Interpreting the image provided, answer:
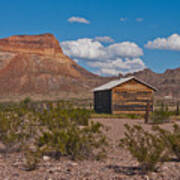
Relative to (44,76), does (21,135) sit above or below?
below

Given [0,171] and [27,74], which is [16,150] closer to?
[0,171]

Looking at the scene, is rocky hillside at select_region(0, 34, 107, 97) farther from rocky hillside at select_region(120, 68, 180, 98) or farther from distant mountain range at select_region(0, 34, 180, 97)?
rocky hillside at select_region(120, 68, 180, 98)

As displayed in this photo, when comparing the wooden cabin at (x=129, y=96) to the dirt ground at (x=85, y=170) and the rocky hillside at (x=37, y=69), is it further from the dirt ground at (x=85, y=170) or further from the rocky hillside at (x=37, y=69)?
the rocky hillside at (x=37, y=69)

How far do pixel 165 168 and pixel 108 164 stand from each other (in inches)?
59.5

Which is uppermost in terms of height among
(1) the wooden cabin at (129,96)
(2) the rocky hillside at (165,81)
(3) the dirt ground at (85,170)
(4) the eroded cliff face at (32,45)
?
(4) the eroded cliff face at (32,45)

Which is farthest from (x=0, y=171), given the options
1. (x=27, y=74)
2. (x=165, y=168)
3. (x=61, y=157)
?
(x=27, y=74)

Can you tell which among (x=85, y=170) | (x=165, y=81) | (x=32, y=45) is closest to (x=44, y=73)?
(x=32, y=45)

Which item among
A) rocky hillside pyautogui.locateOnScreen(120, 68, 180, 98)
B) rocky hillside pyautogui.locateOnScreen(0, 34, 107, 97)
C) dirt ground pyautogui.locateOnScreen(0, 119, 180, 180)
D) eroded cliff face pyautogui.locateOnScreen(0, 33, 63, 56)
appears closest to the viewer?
dirt ground pyautogui.locateOnScreen(0, 119, 180, 180)

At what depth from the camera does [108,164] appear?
769 centimetres

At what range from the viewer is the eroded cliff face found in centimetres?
11881

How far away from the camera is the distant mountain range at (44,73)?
9531 cm

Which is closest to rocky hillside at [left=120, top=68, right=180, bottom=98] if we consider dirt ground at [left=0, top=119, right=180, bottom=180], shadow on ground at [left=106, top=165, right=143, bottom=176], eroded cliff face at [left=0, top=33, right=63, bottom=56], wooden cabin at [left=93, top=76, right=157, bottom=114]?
eroded cliff face at [left=0, top=33, right=63, bottom=56]

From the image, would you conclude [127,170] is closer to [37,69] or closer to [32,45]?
[37,69]

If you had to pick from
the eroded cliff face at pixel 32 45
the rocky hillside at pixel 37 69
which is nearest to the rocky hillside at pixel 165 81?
the rocky hillside at pixel 37 69
